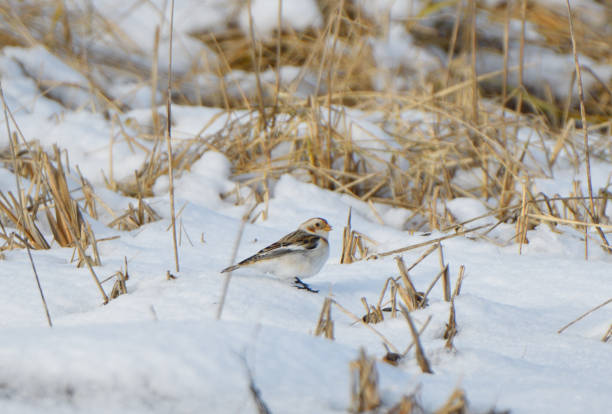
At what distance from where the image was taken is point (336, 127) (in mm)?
4770

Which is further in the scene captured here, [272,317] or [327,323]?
[272,317]

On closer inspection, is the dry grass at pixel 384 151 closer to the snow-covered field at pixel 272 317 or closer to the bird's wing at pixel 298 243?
the snow-covered field at pixel 272 317

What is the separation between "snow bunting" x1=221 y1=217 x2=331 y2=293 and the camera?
260cm

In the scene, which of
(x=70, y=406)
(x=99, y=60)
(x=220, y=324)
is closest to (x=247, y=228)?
(x=220, y=324)

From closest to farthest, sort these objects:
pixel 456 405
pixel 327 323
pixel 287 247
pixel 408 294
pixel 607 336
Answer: pixel 456 405 < pixel 327 323 < pixel 607 336 < pixel 408 294 < pixel 287 247

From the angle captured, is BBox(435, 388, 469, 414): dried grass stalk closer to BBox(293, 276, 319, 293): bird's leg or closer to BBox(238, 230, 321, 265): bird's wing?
BBox(293, 276, 319, 293): bird's leg

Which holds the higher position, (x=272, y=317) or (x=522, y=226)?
(x=272, y=317)

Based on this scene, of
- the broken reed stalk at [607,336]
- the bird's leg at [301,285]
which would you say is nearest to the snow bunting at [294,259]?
the bird's leg at [301,285]

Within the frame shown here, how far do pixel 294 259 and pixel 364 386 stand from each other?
132cm

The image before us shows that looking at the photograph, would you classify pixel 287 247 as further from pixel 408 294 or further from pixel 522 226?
pixel 522 226

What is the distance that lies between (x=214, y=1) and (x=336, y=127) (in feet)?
10.6

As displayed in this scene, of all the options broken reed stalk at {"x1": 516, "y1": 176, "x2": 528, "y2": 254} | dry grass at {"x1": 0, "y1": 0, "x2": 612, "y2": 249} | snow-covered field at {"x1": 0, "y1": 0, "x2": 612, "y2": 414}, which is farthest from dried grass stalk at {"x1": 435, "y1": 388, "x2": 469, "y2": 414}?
dry grass at {"x1": 0, "y1": 0, "x2": 612, "y2": 249}

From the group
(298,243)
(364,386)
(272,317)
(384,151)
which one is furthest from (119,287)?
(384,151)

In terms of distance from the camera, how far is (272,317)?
86.0 inches
